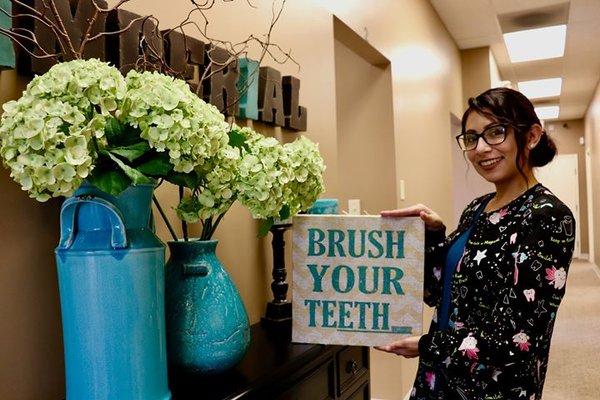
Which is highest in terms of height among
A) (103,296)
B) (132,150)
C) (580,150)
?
(580,150)

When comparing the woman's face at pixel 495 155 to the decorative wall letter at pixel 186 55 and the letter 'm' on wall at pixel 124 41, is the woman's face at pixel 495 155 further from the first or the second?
the letter 'm' on wall at pixel 124 41

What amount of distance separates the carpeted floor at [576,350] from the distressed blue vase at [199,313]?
288 cm

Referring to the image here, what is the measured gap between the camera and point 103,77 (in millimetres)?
770

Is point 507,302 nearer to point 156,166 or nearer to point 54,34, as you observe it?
point 156,166

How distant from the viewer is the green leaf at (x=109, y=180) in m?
0.77

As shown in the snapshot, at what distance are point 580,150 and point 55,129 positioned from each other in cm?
1120

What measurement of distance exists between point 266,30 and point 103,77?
1.08 metres

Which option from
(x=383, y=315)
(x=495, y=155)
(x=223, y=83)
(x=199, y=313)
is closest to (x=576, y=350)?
(x=495, y=155)

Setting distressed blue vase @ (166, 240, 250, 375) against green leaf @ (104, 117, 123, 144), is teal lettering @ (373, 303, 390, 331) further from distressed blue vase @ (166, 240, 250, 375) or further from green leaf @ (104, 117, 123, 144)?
green leaf @ (104, 117, 123, 144)

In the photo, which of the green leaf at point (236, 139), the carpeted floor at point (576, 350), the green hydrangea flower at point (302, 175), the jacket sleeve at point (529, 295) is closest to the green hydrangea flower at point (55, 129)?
the green leaf at point (236, 139)

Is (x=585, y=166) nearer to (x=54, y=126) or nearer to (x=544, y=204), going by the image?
(x=544, y=204)

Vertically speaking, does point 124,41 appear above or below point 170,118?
above

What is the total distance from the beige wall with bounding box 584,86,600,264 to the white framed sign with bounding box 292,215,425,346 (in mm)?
7226

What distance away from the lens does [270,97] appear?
1691 millimetres
